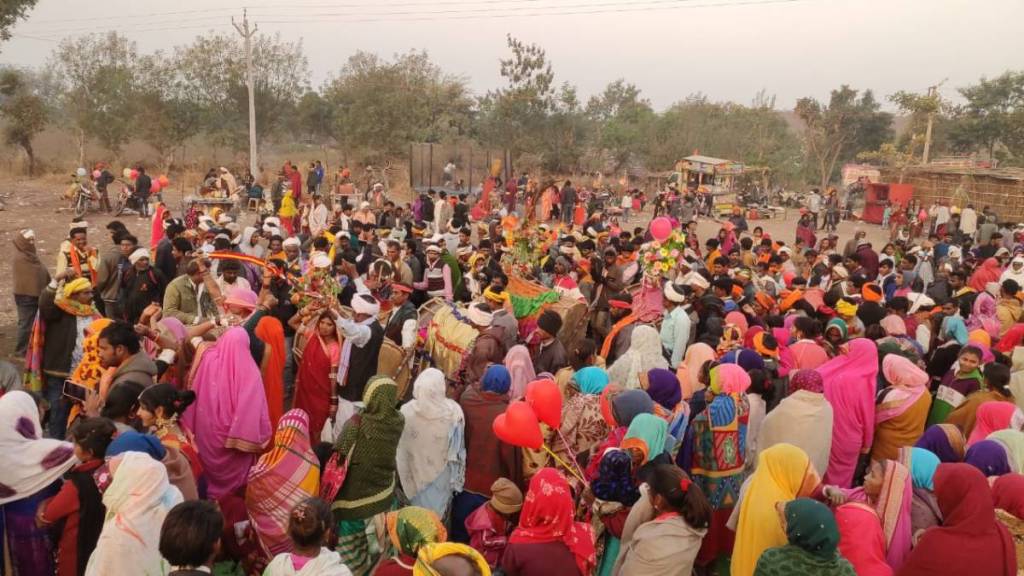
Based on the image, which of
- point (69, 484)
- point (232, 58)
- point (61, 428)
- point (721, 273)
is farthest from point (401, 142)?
point (69, 484)

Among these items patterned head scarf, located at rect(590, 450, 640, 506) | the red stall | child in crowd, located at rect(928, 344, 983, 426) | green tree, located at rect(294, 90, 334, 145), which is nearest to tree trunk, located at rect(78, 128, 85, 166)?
green tree, located at rect(294, 90, 334, 145)

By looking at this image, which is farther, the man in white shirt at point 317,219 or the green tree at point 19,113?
the green tree at point 19,113

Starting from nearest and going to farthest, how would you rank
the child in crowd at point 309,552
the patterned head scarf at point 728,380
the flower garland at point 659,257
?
the child in crowd at point 309,552
the patterned head scarf at point 728,380
the flower garland at point 659,257

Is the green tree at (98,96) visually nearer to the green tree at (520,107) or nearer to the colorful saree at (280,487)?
the green tree at (520,107)

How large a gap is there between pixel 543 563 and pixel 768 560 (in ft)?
3.16

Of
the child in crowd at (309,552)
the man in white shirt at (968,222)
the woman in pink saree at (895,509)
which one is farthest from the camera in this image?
the man in white shirt at (968,222)

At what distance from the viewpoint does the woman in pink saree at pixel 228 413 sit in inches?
164

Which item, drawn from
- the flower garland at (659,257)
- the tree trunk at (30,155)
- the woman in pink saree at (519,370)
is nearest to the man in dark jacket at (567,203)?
the flower garland at (659,257)

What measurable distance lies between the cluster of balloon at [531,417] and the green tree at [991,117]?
42.1 m

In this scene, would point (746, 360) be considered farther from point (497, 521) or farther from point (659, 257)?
point (659, 257)

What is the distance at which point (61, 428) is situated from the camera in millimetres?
5527

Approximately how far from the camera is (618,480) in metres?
3.81

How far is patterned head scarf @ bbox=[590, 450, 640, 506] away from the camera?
150 inches

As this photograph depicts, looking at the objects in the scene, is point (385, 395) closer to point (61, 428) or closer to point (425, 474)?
point (425, 474)
